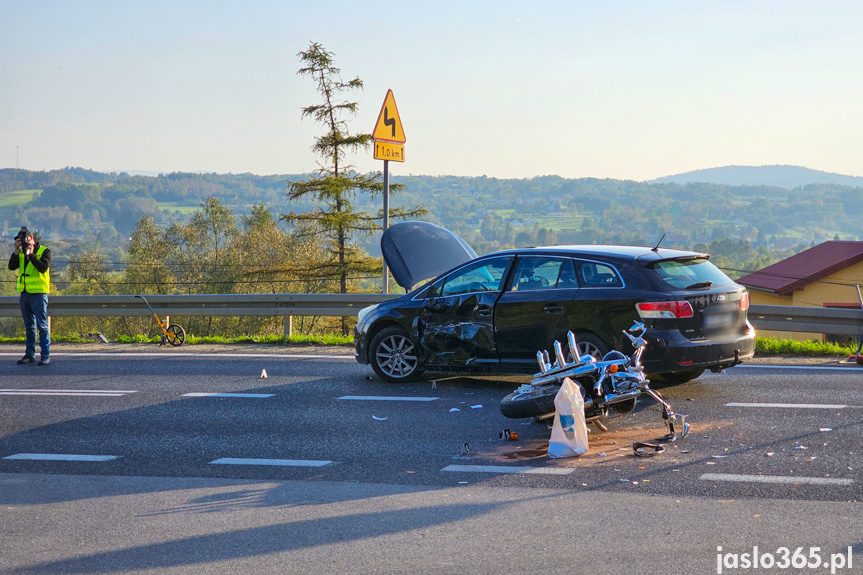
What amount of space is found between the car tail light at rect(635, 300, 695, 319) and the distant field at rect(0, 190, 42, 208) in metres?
127

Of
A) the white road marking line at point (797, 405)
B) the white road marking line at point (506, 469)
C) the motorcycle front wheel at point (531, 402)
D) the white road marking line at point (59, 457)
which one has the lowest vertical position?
the white road marking line at point (59, 457)

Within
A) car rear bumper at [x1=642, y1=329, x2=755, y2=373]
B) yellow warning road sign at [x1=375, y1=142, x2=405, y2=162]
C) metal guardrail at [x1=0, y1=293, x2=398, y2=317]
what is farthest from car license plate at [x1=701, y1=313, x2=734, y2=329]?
yellow warning road sign at [x1=375, y1=142, x2=405, y2=162]

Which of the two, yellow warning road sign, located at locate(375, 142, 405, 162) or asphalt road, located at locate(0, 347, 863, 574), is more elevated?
yellow warning road sign, located at locate(375, 142, 405, 162)

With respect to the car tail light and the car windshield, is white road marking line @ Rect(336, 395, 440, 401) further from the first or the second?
the car windshield

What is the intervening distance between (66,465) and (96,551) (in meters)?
2.28

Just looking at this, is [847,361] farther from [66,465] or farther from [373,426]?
[66,465]

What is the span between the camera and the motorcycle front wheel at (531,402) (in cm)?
712

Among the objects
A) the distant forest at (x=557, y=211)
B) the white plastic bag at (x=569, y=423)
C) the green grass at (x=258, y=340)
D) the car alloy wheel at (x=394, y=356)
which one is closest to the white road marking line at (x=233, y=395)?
the car alloy wheel at (x=394, y=356)

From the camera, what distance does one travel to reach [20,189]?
430 ft

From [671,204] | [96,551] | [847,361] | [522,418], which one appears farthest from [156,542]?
[671,204]

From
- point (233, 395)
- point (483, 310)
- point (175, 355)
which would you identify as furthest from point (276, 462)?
point (175, 355)

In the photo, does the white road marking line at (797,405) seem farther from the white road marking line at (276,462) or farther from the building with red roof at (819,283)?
the building with red roof at (819,283)

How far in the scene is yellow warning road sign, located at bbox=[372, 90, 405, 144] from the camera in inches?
536

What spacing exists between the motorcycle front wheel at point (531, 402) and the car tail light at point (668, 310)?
150 cm
